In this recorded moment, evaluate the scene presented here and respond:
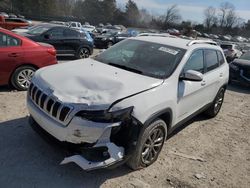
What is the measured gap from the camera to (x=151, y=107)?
11.2 ft

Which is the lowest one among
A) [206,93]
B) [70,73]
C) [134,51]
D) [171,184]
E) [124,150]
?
[171,184]

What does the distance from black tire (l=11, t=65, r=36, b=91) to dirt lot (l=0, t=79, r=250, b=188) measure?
2.68 ft

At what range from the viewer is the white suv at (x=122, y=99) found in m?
3.08

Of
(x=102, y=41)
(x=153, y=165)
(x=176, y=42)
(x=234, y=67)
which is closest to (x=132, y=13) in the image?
(x=102, y=41)

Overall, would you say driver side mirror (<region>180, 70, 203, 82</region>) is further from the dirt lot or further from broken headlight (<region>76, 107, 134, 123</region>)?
broken headlight (<region>76, 107, 134, 123</region>)

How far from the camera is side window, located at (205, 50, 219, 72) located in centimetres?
516

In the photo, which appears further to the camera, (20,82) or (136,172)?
(20,82)

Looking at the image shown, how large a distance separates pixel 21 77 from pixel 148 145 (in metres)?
3.99

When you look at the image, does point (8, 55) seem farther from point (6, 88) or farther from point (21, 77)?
point (6, 88)

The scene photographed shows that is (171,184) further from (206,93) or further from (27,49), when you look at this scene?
(27,49)

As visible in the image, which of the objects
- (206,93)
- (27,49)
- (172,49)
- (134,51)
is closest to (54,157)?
(134,51)

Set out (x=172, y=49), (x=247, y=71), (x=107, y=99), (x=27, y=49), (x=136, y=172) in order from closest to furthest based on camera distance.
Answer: (x=107, y=99) < (x=136, y=172) < (x=172, y=49) < (x=27, y=49) < (x=247, y=71)

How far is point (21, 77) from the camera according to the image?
640 cm

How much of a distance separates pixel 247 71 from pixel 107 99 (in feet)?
27.3
